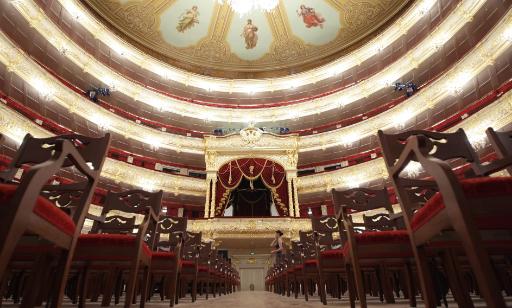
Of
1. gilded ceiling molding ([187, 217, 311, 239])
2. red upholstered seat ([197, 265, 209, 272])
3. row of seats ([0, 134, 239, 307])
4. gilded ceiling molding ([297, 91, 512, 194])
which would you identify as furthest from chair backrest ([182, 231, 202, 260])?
gilded ceiling molding ([297, 91, 512, 194])

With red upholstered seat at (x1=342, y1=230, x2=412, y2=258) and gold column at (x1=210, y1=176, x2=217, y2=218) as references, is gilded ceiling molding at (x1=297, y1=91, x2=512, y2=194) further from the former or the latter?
red upholstered seat at (x1=342, y1=230, x2=412, y2=258)

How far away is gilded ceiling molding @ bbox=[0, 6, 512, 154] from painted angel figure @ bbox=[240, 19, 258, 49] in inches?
186

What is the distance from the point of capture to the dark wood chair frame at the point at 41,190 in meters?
1.32

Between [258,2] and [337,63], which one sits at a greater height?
[258,2]

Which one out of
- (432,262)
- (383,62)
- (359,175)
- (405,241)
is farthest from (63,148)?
(383,62)

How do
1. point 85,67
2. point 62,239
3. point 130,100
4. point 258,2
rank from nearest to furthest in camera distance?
point 62,239 → point 85,67 → point 130,100 → point 258,2

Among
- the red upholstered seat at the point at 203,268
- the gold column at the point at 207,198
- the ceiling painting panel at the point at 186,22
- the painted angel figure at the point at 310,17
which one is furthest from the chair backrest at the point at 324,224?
the ceiling painting panel at the point at 186,22

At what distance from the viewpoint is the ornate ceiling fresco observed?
18.2 m

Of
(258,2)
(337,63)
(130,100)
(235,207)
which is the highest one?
(258,2)

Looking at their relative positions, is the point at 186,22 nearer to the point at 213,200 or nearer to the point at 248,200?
the point at 213,200

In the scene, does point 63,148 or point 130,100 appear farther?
point 130,100

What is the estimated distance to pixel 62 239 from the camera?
6.07 ft

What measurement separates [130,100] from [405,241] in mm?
17029

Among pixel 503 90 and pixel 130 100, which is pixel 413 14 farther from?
pixel 130 100
